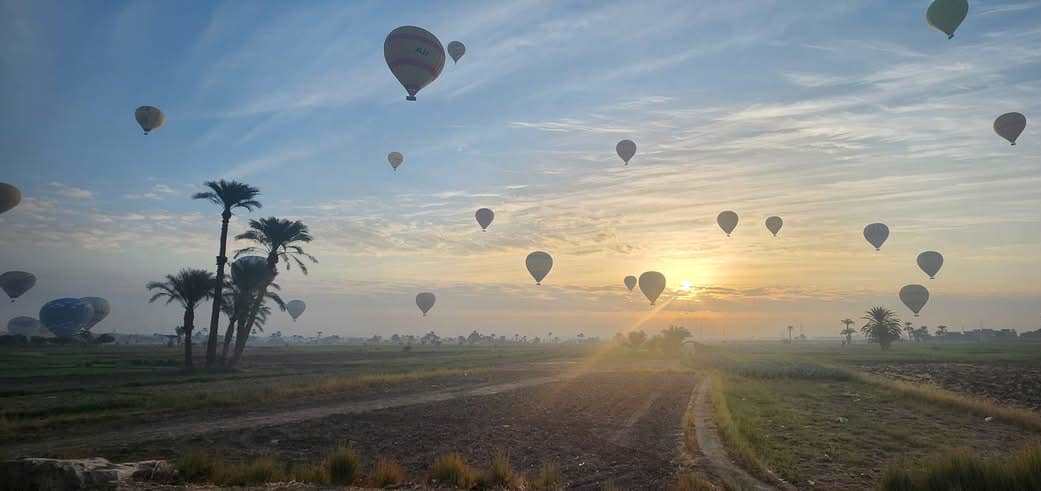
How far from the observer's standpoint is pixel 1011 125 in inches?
1863

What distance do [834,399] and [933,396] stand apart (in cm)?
478

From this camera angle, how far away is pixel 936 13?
40406 mm

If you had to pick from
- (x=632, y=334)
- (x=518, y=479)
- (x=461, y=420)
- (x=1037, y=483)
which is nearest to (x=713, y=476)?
(x=518, y=479)

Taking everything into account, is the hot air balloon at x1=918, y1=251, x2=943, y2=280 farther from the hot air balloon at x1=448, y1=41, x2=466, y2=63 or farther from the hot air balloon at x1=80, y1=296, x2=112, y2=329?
the hot air balloon at x1=80, y1=296, x2=112, y2=329

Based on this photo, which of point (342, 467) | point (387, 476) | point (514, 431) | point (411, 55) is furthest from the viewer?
point (411, 55)

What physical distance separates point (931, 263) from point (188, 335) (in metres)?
86.5

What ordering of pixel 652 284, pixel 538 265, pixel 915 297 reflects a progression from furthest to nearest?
pixel 915 297 < pixel 652 284 < pixel 538 265

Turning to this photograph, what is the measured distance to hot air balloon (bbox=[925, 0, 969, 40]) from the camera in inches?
1567

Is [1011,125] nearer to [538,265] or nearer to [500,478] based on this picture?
[538,265]

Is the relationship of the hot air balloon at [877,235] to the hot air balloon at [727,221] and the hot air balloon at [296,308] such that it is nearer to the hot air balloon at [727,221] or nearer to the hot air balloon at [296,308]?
the hot air balloon at [727,221]

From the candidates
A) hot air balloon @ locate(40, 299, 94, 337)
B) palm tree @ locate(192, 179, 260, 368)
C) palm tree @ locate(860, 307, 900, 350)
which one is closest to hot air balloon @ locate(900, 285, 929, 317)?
palm tree @ locate(860, 307, 900, 350)

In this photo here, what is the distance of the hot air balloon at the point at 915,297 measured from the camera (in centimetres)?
10075

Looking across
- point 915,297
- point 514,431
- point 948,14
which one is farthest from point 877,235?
point 514,431

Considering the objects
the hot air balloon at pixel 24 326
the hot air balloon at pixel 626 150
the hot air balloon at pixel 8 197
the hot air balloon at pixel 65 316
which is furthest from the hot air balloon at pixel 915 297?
the hot air balloon at pixel 24 326
